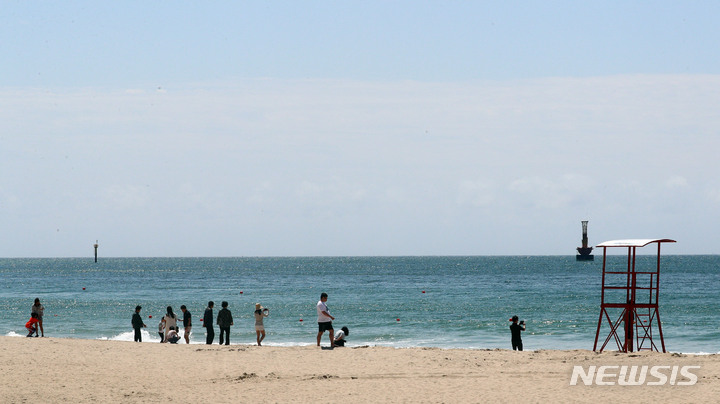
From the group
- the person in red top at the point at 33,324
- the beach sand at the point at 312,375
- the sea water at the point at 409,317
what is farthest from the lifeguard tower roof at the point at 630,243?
the person in red top at the point at 33,324

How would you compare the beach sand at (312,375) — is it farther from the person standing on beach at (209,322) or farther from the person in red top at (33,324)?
the person in red top at (33,324)

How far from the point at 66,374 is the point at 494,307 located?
3754cm

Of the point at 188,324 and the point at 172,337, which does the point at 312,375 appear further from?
the point at 172,337

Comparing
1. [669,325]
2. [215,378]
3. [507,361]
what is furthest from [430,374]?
[669,325]

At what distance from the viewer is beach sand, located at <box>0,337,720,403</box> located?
1478cm

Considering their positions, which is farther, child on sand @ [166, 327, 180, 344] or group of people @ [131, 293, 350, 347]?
child on sand @ [166, 327, 180, 344]

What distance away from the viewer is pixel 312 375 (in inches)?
671

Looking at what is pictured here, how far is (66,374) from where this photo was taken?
16938mm

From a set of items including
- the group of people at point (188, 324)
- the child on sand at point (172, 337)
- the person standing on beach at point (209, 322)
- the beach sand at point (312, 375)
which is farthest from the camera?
the child on sand at point (172, 337)

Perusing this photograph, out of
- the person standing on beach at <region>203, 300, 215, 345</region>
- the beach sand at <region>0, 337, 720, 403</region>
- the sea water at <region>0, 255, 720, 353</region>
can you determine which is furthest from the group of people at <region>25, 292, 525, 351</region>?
the sea water at <region>0, 255, 720, 353</region>

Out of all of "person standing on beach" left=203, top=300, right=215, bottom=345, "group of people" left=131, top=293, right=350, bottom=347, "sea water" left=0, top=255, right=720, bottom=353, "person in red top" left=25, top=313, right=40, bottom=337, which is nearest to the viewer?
"group of people" left=131, top=293, right=350, bottom=347

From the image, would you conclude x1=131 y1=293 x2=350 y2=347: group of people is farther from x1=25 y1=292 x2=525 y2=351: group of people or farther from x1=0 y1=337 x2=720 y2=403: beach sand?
x1=0 y1=337 x2=720 y2=403: beach sand

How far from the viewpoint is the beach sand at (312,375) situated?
14781 millimetres

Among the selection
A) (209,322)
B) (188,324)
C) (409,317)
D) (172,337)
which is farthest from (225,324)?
(409,317)
